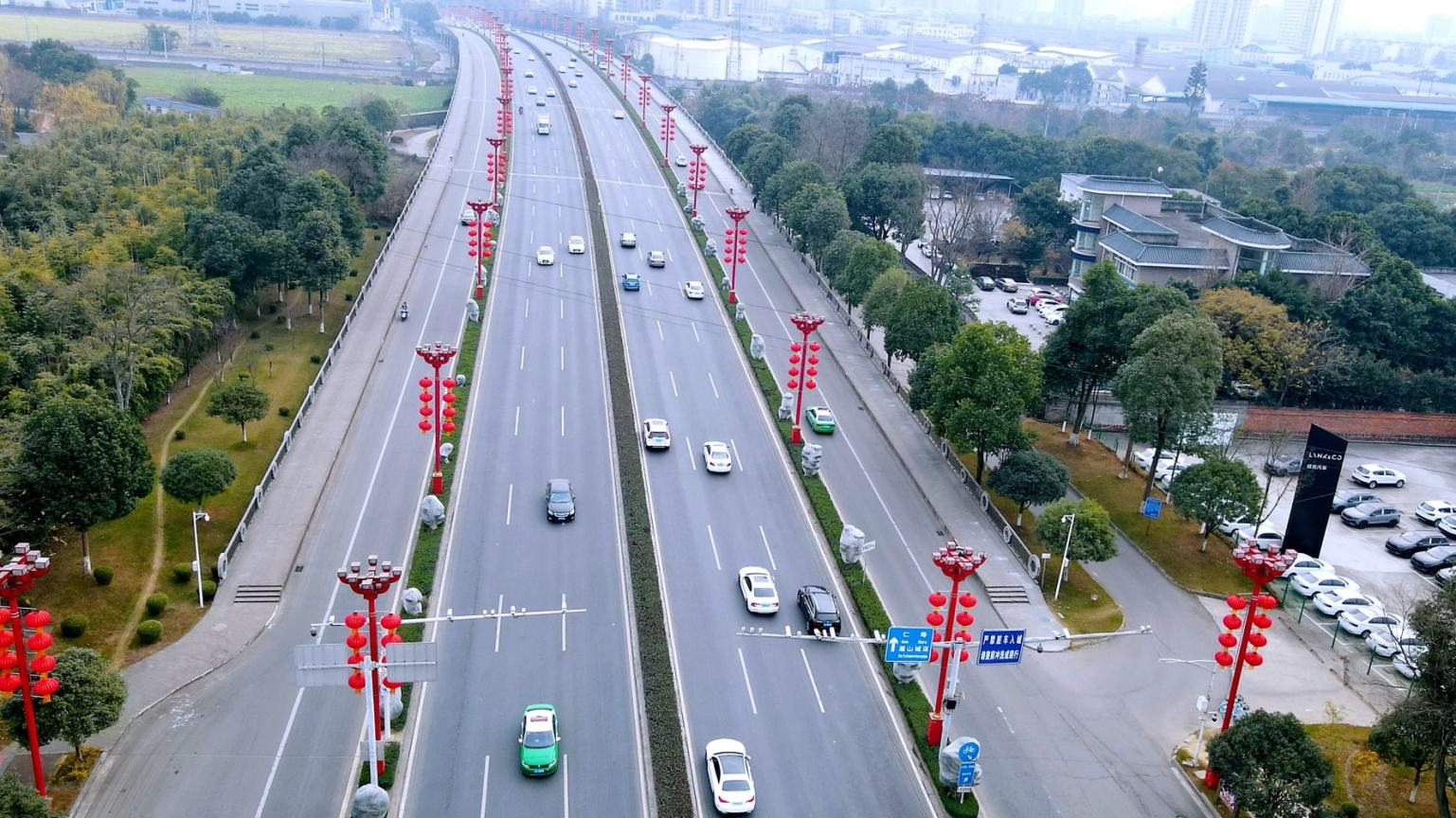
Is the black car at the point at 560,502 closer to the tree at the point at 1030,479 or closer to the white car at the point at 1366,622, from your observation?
the tree at the point at 1030,479

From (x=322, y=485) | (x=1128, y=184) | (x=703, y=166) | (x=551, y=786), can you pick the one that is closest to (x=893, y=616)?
(x=551, y=786)

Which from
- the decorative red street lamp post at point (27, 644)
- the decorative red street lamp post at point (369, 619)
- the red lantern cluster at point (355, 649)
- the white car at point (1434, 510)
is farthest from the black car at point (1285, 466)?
the decorative red street lamp post at point (27, 644)

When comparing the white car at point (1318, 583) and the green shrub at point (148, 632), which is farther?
the white car at point (1318, 583)

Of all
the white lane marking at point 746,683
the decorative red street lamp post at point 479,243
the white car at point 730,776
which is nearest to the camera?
the white car at point 730,776

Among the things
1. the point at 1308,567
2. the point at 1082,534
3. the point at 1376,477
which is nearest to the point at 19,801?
the point at 1082,534

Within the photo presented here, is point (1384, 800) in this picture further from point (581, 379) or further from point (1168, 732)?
point (581, 379)

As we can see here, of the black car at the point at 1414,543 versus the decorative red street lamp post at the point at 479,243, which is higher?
the decorative red street lamp post at the point at 479,243

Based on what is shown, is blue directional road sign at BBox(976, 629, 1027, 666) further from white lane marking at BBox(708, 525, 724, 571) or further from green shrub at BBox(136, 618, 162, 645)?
green shrub at BBox(136, 618, 162, 645)
